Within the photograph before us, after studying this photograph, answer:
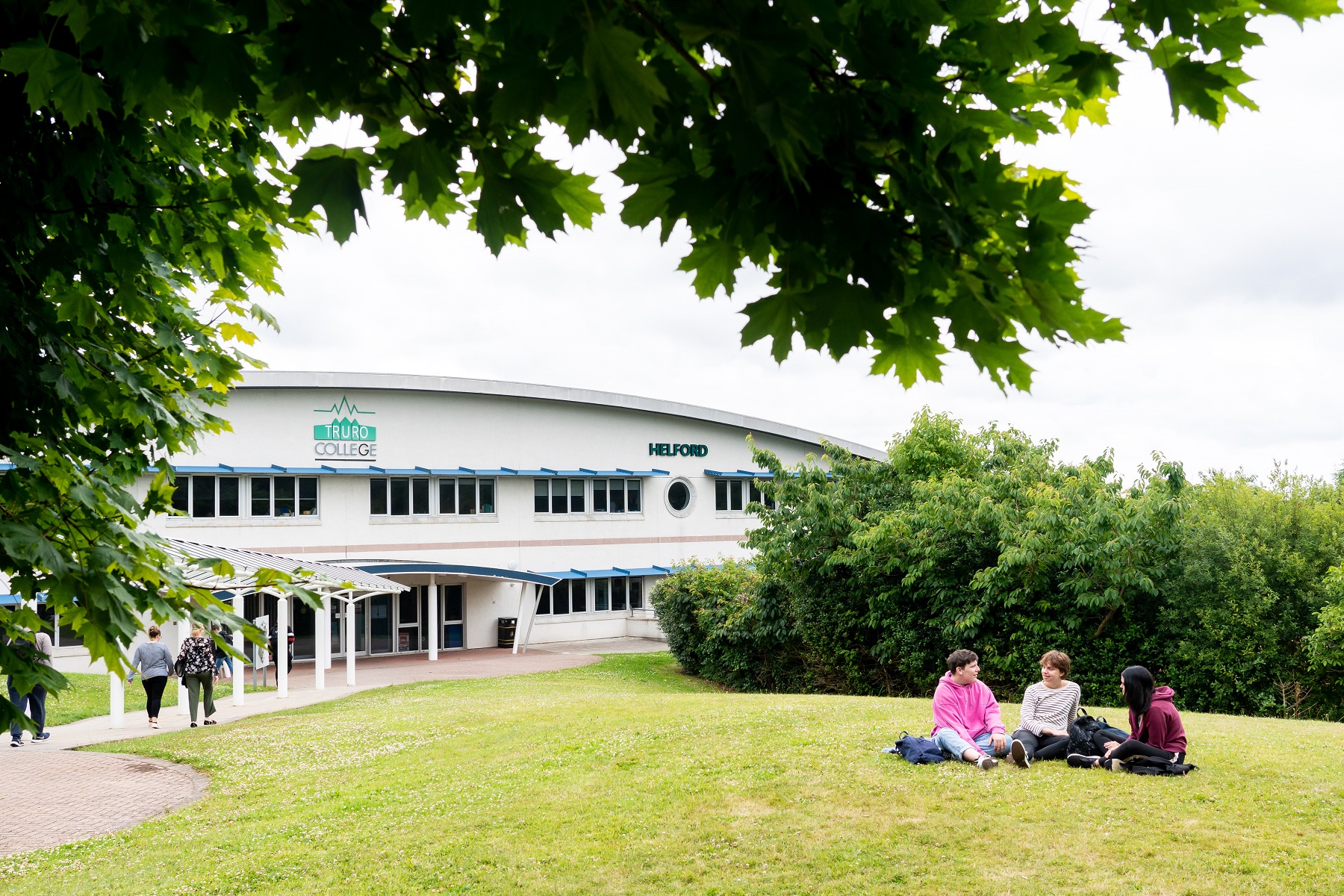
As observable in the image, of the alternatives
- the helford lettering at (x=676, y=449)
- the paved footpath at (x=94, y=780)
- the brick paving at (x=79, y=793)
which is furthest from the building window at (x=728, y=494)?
the brick paving at (x=79, y=793)

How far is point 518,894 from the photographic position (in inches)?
253

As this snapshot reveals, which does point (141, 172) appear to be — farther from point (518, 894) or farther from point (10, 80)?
point (518, 894)

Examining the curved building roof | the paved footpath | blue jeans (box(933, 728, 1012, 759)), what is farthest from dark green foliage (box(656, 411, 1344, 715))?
the paved footpath

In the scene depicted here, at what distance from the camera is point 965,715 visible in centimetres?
940

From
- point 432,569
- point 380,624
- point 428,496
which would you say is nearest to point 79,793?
point 432,569

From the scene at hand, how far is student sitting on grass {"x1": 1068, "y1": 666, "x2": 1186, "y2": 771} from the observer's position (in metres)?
8.48

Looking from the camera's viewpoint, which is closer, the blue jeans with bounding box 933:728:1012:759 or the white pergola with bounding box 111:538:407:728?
the blue jeans with bounding box 933:728:1012:759

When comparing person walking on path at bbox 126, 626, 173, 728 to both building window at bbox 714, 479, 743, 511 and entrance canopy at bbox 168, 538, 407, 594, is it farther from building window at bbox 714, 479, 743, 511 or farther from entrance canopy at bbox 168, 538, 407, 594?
building window at bbox 714, 479, 743, 511

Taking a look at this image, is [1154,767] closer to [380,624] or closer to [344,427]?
[344,427]

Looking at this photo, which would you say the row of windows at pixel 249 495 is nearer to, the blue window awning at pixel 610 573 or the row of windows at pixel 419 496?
the row of windows at pixel 419 496

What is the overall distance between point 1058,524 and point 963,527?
1.96 meters

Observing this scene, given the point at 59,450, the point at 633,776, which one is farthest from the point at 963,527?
the point at 59,450

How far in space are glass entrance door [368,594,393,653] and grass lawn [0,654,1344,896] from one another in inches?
802

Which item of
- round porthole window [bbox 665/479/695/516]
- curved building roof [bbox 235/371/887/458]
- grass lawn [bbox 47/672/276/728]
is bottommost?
grass lawn [bbox 47/672/276/728]
